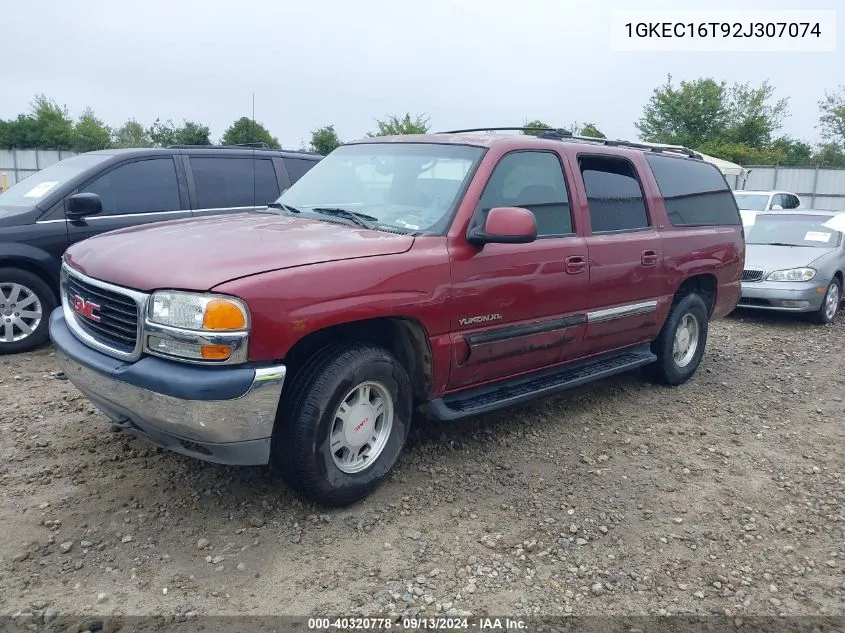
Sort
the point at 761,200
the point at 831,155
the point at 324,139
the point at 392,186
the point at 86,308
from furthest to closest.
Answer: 1. the point at 831,155
2. the point at 324,139
3. the point at 761,200
4. the point at 392,186
5. the point at 86,308

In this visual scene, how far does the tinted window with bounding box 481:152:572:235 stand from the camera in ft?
13.6

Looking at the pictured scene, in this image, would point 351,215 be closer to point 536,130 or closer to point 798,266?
point 536,130

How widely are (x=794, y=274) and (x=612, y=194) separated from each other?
5104mm

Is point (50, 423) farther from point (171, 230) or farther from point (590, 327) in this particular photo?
point (590, 327)

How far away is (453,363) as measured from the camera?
386 centimetres

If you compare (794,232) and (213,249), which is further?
(794,232)

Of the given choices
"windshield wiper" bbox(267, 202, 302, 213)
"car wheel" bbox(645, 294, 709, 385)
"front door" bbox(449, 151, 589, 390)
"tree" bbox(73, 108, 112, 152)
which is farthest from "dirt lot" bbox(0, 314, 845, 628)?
"tree" bbox(73, 108, 112, 152)

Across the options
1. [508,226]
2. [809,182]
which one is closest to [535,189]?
[508,226]

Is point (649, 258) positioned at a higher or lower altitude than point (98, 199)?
lower

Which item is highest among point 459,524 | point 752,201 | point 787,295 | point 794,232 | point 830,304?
point 752,201

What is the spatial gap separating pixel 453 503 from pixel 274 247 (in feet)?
Result: 5.22

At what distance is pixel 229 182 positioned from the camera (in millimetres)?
7051

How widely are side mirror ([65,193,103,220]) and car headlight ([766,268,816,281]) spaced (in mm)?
7650

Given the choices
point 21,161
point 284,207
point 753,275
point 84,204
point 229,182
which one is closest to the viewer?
point 284,207
